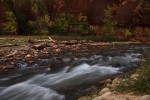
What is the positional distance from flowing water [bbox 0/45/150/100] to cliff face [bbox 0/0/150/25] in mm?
9319

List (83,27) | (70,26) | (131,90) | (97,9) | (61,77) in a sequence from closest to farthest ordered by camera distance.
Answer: (131,90)
(61,77)
(83,27)
(70,26)
(97,9)

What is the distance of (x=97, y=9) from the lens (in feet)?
73.2

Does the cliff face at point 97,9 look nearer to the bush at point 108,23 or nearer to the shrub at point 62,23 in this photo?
the bush at point 108,23

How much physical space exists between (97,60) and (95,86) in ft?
14.9

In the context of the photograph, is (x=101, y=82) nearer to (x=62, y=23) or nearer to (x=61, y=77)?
(x=61, y=77)

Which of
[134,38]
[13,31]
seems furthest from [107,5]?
[13,31]

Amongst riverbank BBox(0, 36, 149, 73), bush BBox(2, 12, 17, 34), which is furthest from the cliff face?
riverbank BBox(0, 36, 149, 73)

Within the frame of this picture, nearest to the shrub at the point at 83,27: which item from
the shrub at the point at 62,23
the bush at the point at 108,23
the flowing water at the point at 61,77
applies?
the shrub at the point at 62,23

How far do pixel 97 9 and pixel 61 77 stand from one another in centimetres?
1376

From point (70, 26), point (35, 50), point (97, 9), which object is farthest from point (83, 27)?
point (35, 50)

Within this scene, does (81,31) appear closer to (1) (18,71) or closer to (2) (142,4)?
(2) (142,4)

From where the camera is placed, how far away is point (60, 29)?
2142cm

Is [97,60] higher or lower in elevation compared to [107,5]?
lower

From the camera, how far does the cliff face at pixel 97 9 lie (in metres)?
21.5
